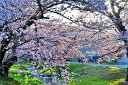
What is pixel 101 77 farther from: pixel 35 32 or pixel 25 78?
pixel 35 32

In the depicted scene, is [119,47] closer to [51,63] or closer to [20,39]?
[51,63]

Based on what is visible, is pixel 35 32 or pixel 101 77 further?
pixel 101 77

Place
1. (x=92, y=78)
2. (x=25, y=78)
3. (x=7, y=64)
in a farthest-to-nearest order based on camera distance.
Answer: (x=92, y=78)
(x=25, y=78)
(x=7, y=64)

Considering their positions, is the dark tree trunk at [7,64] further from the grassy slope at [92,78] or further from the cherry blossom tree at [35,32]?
the cherry blossom tree at [35,32]

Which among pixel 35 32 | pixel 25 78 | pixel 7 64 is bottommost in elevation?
pixel 25 78

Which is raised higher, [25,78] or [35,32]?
[35,32]

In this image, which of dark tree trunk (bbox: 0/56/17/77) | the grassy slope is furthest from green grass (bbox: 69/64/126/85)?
dark tree trunk (bbox: 0/56/17/77)

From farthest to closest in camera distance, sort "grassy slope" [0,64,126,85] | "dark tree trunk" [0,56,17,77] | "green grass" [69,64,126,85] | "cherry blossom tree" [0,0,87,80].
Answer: "green grass" [69,64,126,85], "grassy slope" [0,64,126,85], "dark tree trunk" [0,56,17,77], "cherry blossom tree" [0,0,87,80]

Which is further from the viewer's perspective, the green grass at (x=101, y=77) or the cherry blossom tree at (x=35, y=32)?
the green grass at (x=101, y=77)

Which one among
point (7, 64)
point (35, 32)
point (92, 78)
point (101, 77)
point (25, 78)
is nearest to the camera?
point (35, 32)

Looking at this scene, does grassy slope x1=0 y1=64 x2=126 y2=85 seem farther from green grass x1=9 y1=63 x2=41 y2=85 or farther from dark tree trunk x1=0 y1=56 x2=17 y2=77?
dark tree trunk x1=0 y1=56 x2=17 y2=77

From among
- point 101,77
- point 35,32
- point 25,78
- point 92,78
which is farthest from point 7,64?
point 101,77

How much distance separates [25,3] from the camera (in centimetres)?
584

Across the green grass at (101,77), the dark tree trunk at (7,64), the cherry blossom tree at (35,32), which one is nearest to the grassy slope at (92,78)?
the green grass at (101,77)
